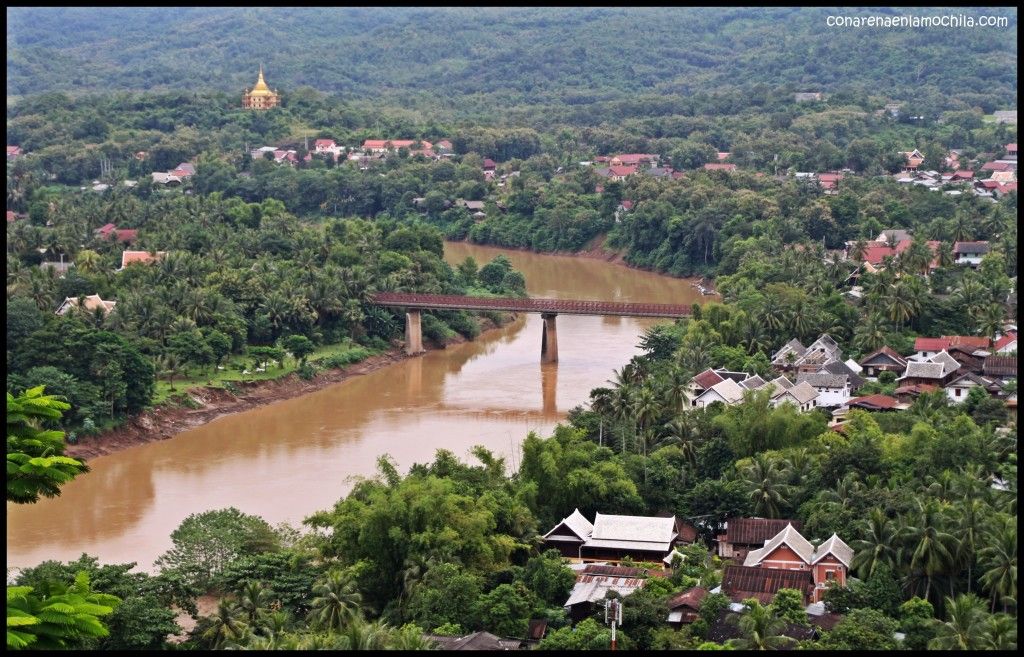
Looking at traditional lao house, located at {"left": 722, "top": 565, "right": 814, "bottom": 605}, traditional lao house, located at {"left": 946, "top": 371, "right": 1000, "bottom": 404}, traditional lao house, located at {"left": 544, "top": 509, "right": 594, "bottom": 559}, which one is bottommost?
traditional lao house, located at {"left": 946, "top": 371, "right": 1000, "bottom": 404}

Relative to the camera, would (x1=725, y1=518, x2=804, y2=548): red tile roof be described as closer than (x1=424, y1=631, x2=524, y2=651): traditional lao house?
No

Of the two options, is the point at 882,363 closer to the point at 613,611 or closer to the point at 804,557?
the point at 804,557

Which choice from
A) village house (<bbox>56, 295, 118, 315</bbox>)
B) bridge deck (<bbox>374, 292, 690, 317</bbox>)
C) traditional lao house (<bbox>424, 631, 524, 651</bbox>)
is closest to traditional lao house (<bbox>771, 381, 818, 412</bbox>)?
bridge deck (<bbox>374, 292, 690, 317</bbox>)

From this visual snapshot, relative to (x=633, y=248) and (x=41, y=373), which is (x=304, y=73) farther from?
(x=41, y=373)

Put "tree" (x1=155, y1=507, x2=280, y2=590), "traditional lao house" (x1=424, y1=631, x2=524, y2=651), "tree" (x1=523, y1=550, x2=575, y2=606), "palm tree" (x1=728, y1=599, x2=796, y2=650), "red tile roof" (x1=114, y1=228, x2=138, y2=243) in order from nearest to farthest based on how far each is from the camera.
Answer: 1. "palm tree" (x1=728, y1=599, x2=796, y2=650)
2. "traditional lao house" (x1=424, y1=631, x2=524, y2=651)
3. "tree" (x1=523, y1=550, x2=575, y2=606)
4. "tree" (x1=155, y1=507, x2=280, y2=590)
5. "red tile roof" (x1=114, y1=228, x2=138, y2=243)

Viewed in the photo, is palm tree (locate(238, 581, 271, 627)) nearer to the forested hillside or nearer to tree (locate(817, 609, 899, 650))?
tree (locate(817, 609, 899, 650))

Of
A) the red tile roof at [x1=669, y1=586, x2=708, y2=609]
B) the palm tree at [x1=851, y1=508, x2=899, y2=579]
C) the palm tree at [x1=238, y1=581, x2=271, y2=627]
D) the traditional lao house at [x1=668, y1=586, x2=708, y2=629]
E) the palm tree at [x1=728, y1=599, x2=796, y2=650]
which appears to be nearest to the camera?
the palm tree at [x1=728, y1=599, x2=796, y2=650]

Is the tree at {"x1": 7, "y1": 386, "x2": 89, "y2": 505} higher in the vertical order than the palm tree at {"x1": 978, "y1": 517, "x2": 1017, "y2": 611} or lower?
higher
